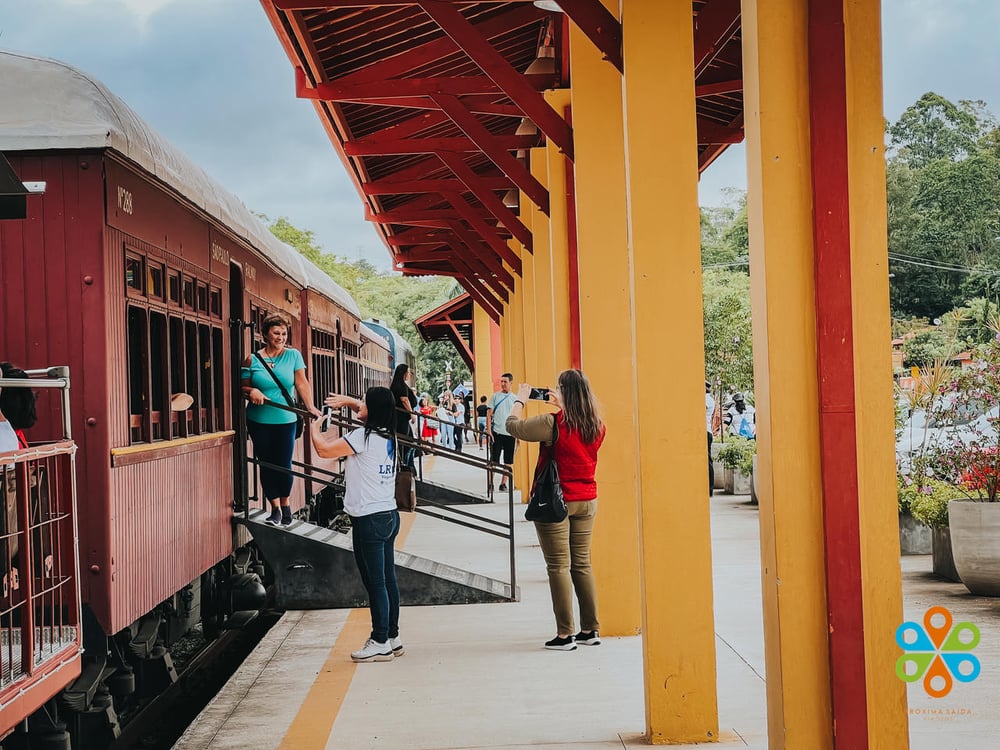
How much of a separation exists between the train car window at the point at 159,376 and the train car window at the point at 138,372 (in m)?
0.23

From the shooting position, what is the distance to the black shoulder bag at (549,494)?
726 centimetres

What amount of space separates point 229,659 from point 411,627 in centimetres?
185

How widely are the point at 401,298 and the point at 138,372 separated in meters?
105

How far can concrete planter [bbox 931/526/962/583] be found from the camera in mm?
9992

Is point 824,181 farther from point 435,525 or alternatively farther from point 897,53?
point 897,53

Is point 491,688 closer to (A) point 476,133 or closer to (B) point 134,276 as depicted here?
(B) point 134,276

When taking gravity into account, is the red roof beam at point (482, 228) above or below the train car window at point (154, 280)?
above

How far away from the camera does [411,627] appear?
877 cm

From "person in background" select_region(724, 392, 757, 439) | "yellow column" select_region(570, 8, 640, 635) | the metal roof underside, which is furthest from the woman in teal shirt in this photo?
the metal roof underside

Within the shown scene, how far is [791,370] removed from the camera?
438cm

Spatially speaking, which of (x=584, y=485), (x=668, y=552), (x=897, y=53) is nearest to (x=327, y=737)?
(x=668, y=552)

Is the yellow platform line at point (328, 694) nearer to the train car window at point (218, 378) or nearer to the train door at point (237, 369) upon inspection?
the train door at point (237, 369)

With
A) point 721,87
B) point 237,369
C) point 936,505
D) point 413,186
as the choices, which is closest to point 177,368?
point 237,369

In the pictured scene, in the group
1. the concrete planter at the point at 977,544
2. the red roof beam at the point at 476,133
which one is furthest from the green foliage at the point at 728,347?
the concrete planter at the point at 977,544
